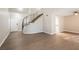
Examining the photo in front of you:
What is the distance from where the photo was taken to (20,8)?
1.99 m

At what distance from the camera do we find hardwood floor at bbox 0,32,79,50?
2.01 meters

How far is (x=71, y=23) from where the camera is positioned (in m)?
2.09

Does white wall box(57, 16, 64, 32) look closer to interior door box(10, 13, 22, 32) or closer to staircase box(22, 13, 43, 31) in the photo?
staircase box(22, 13, 43, 31)

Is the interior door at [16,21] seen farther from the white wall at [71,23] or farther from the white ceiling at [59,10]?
the white wall at [71,23]

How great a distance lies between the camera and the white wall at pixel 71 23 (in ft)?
6.73

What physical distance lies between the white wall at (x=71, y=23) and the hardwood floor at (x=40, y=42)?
0.33 ft

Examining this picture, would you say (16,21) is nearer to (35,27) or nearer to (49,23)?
(35,27)

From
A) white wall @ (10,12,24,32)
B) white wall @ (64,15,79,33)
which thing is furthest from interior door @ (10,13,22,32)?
white wall @ (64,15,79,33)

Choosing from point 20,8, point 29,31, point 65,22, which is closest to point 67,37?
point 65,22

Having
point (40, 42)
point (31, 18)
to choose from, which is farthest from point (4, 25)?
point (40, 42)

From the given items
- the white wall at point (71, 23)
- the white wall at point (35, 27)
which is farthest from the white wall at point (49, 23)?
the white wall at point (71, 23)
